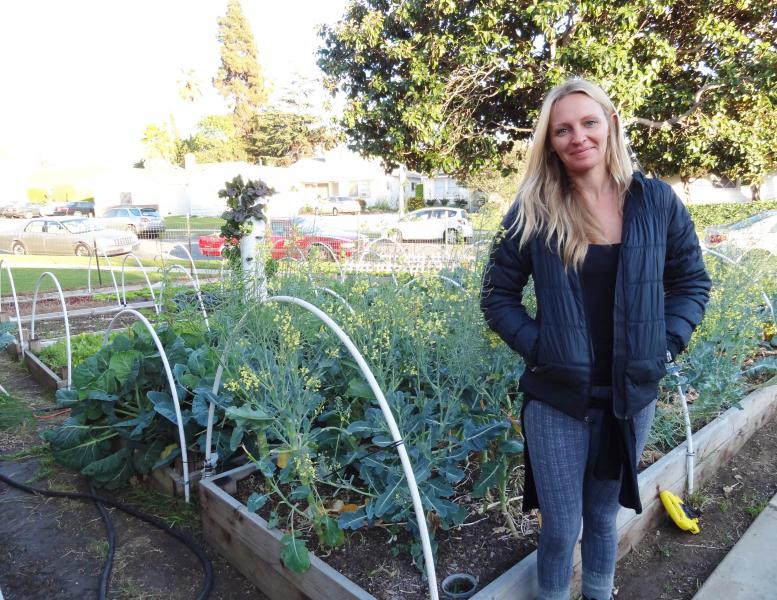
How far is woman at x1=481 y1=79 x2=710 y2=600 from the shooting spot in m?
1.52

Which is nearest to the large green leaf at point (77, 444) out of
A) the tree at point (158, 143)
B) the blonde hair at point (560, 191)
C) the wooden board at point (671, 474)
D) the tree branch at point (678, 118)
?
the wooden board at point (671, 474)

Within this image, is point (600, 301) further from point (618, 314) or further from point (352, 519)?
point (352, 519)

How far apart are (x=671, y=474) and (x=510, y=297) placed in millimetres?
1689

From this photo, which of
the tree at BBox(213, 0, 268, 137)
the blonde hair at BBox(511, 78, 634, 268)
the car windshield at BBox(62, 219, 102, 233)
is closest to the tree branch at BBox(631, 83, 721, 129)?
the blonde hair at BBox(511, 78, 634, 268)

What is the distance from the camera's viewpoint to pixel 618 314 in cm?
151

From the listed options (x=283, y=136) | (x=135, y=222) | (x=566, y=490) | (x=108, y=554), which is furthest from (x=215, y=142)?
(x=566, y=490)

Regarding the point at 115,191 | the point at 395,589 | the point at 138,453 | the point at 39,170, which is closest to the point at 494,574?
the point at 395,589

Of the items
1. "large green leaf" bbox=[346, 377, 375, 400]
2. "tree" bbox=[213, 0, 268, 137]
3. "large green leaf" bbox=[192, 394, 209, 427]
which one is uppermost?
"tree" bbox=[213, 0, 268, 137]

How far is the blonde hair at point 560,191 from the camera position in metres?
1.54

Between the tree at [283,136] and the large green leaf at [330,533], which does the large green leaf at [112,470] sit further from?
the tree at [283,136]

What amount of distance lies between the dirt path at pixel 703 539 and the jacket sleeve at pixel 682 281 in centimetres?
119

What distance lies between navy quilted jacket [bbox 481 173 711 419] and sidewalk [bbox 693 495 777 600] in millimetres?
1208

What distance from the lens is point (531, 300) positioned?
7.79 ft

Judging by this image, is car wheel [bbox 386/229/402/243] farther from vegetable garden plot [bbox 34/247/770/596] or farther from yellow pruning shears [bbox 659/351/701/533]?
yellow pruning shears [bbox 659/351/701/533]
